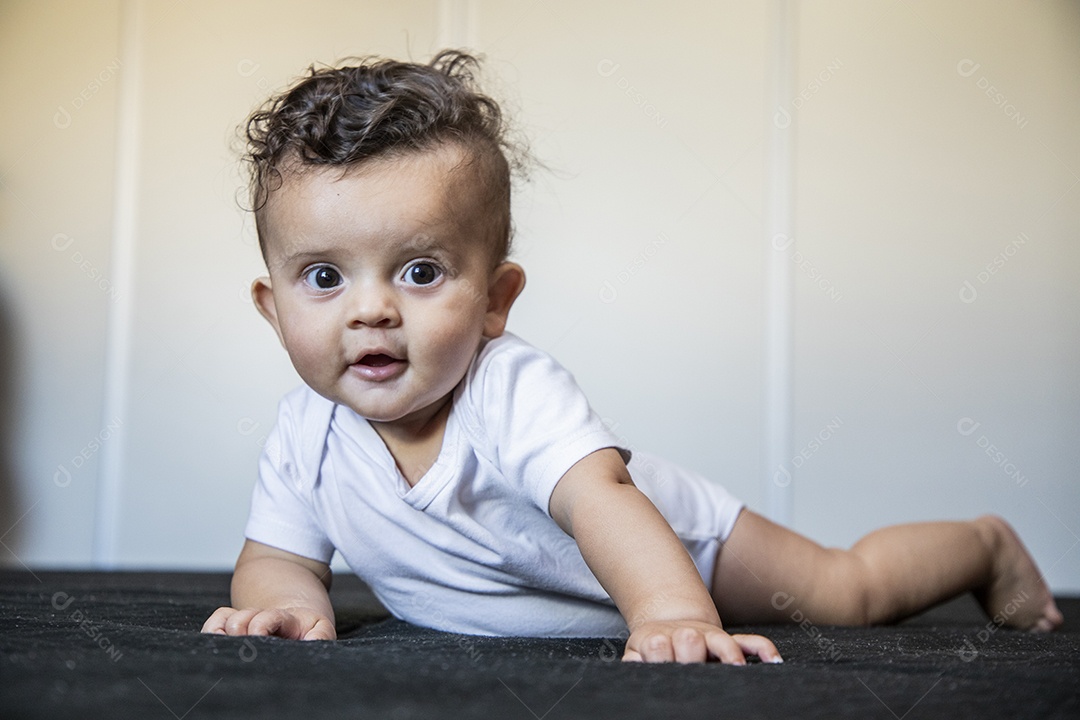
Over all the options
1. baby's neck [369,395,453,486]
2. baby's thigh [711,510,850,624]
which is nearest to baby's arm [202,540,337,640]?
baby's neck [369,395,453,486]

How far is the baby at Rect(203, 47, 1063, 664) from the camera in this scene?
2.91 feet

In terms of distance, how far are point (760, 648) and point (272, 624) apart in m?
0.40

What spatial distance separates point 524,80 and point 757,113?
0.60 meters

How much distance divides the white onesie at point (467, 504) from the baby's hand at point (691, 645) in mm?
220

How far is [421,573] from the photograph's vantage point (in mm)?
1048

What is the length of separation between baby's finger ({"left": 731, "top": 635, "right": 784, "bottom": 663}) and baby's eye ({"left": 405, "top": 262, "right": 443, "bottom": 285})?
1.42 ft

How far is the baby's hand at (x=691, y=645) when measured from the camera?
0.65m

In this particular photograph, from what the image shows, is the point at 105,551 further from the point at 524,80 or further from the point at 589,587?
the point at 589,587

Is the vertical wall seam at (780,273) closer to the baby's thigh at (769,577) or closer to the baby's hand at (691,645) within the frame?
the baby's thigh at (769,577)
